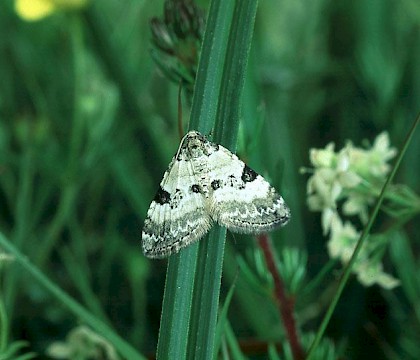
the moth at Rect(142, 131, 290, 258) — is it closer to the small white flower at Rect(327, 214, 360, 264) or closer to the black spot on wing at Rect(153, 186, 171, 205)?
the black spot on wing at Rect(153, 186, 171, 205)

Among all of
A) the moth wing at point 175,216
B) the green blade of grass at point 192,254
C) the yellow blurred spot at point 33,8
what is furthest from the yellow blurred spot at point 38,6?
the green blade of grass at point 192,254

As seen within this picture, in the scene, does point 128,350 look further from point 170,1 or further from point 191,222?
point 170,1

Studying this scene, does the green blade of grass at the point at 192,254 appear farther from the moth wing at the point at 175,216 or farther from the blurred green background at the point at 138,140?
the blurred green background at the point at 138,140

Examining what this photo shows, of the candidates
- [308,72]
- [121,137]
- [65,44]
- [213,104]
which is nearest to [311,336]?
[213,104]

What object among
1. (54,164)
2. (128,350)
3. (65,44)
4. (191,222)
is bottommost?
(128,350)

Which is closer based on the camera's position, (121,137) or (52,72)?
(121,137)

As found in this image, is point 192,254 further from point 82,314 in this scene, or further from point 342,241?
point 342,241

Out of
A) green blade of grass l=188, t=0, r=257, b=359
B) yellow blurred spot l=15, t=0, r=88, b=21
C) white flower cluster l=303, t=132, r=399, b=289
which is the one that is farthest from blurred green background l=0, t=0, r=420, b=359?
green blade of grass l=188, t=0, r=257, b=359
